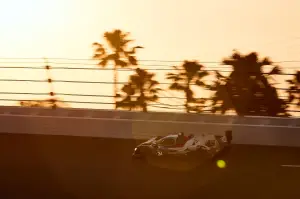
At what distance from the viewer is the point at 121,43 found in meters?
29.6

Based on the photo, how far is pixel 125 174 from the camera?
8.47m

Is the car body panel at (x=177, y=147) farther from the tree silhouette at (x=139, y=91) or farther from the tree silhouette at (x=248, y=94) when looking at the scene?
the tree silhouette at (x=248, y=94)

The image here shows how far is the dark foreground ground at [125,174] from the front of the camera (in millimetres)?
7461

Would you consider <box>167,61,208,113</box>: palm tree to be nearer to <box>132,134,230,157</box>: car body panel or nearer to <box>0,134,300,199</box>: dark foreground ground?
<box>132,134,230,157</box>: car body panel

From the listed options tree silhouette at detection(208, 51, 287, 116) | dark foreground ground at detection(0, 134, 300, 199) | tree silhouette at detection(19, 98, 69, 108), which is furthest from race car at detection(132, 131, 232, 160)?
tree silhouette at detection(208, 51, 287, 116)

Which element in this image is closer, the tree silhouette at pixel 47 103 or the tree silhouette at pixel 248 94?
the tree silhouette at pixel 47 103

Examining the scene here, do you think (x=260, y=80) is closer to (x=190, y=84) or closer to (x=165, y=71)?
(x=190, y=84)

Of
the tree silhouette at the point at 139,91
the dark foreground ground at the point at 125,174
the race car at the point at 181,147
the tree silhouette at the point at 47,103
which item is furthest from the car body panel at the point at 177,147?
the tree silhouette at the point at 139,91

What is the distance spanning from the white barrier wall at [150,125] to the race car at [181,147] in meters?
1.14

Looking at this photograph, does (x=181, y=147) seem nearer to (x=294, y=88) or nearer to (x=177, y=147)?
(x=177, y=147)

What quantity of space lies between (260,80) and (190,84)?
2.08 metres

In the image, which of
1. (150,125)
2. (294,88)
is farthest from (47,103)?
(294,88)

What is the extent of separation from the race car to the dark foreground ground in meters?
0.22

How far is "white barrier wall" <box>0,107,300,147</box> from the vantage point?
10562mm
